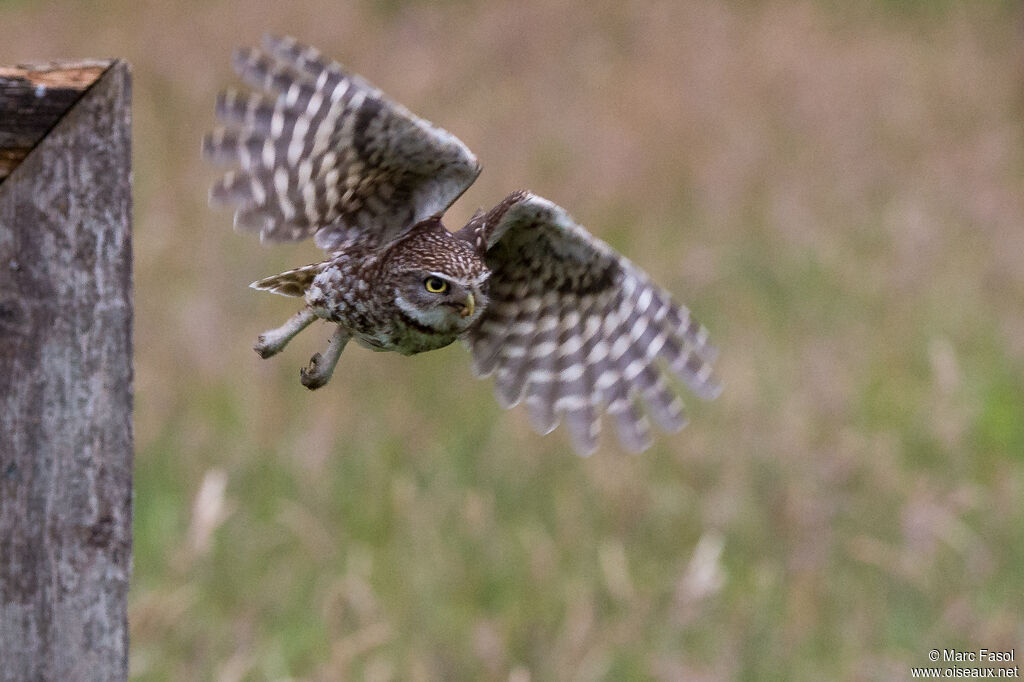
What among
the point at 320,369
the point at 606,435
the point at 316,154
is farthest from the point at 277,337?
the point at 606,435

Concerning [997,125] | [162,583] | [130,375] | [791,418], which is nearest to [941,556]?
[791,418]

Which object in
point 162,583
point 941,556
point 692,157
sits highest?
point 692,157

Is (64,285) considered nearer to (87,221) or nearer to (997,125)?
(87,221)

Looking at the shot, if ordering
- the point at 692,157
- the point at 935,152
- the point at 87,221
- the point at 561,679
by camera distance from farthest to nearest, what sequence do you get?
the point at 935,152 → the point at 692,157 → the point at 561,679 → the point at 87,221

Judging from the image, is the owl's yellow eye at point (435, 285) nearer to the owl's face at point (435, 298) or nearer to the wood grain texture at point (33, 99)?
the owl's face at point (435, 298)

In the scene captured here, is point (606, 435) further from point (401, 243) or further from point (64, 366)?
point (64, 366)

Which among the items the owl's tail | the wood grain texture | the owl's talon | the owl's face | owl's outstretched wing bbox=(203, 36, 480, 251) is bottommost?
the owl's talon

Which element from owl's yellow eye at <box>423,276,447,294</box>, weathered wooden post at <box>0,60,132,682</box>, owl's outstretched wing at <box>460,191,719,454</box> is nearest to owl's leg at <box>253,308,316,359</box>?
owl's yellow eye at <box>423,276,447,294</box>

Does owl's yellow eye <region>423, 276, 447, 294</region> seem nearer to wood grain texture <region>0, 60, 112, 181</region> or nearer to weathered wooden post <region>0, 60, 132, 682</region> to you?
weathered wooden post <region>0, 60, 132, 682</region>
